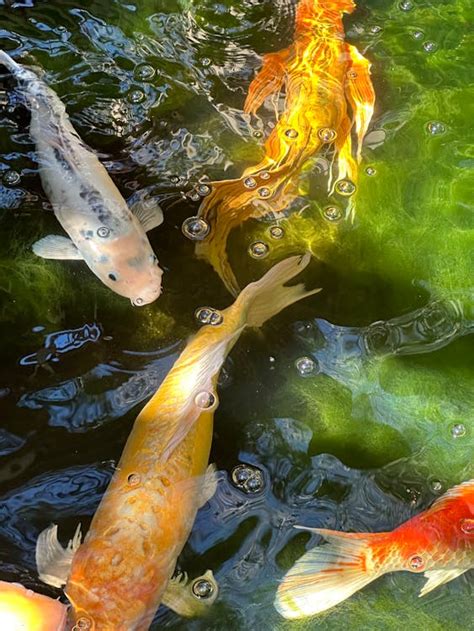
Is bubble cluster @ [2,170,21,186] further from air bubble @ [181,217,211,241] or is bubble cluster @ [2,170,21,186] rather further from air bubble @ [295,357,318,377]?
air bubble @ [295,357,318,377]

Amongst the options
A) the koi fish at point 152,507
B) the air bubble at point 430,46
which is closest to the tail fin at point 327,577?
the koi fish at point 152,507

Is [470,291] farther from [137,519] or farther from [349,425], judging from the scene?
[137,519]

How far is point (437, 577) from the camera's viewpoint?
1694 mm

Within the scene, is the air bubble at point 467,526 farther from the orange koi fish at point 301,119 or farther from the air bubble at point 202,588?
the orange koi fish at point 301,119

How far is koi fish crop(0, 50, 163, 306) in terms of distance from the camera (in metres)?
2.00

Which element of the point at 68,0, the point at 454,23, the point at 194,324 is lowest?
the point at 194,324

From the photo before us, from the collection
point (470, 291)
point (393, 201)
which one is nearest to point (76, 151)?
point (393, 201)

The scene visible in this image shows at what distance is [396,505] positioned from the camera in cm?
179

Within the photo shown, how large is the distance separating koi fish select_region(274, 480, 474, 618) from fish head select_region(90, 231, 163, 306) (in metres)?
0.83

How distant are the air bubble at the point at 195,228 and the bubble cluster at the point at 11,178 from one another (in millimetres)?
533

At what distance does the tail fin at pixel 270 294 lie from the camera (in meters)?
1.96

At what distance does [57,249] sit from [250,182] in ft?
2.07

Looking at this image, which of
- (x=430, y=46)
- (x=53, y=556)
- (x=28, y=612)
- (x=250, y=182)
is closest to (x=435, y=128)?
(x=430, y=46)

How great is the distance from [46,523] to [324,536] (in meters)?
0.68
